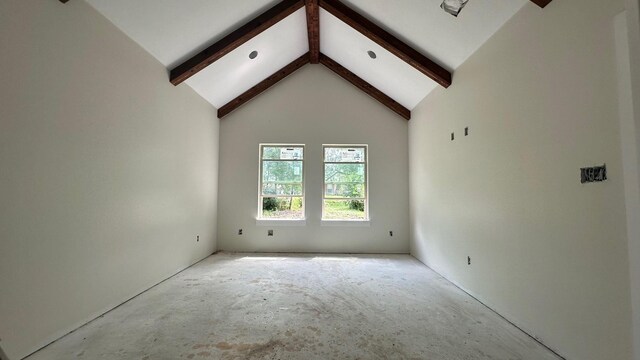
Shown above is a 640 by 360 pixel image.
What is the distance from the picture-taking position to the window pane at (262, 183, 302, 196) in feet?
18.1

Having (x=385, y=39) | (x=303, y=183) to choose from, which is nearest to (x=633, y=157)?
(x=385, y=39)

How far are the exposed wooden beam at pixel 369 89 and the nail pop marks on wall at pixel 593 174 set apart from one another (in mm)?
3831

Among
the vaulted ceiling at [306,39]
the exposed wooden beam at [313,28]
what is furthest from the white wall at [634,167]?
the exposed wooden beam at [313,28]

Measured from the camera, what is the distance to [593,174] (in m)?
1.68

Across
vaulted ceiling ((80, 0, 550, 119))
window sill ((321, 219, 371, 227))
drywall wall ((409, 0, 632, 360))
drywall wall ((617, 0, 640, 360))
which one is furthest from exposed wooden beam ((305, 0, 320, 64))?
drywall wall ((617, 0, 640, 360))

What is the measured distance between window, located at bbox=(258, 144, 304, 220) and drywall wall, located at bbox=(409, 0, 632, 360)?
315cm

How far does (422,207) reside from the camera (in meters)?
4.69

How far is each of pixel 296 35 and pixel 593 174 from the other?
447cm

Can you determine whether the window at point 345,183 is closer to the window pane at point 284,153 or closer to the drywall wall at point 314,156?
the drywall wall at point 314,156

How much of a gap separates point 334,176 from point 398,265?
2186 mm

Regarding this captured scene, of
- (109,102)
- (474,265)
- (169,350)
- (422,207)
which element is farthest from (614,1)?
(109,102)

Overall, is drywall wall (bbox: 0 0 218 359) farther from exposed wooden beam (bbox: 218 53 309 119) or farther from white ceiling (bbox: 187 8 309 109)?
exposed wooden beam (bbox: 218 53 309 119)

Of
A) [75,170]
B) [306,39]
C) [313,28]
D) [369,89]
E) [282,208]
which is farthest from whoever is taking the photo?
[282,208]

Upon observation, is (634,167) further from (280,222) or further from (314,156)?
(280,222)
